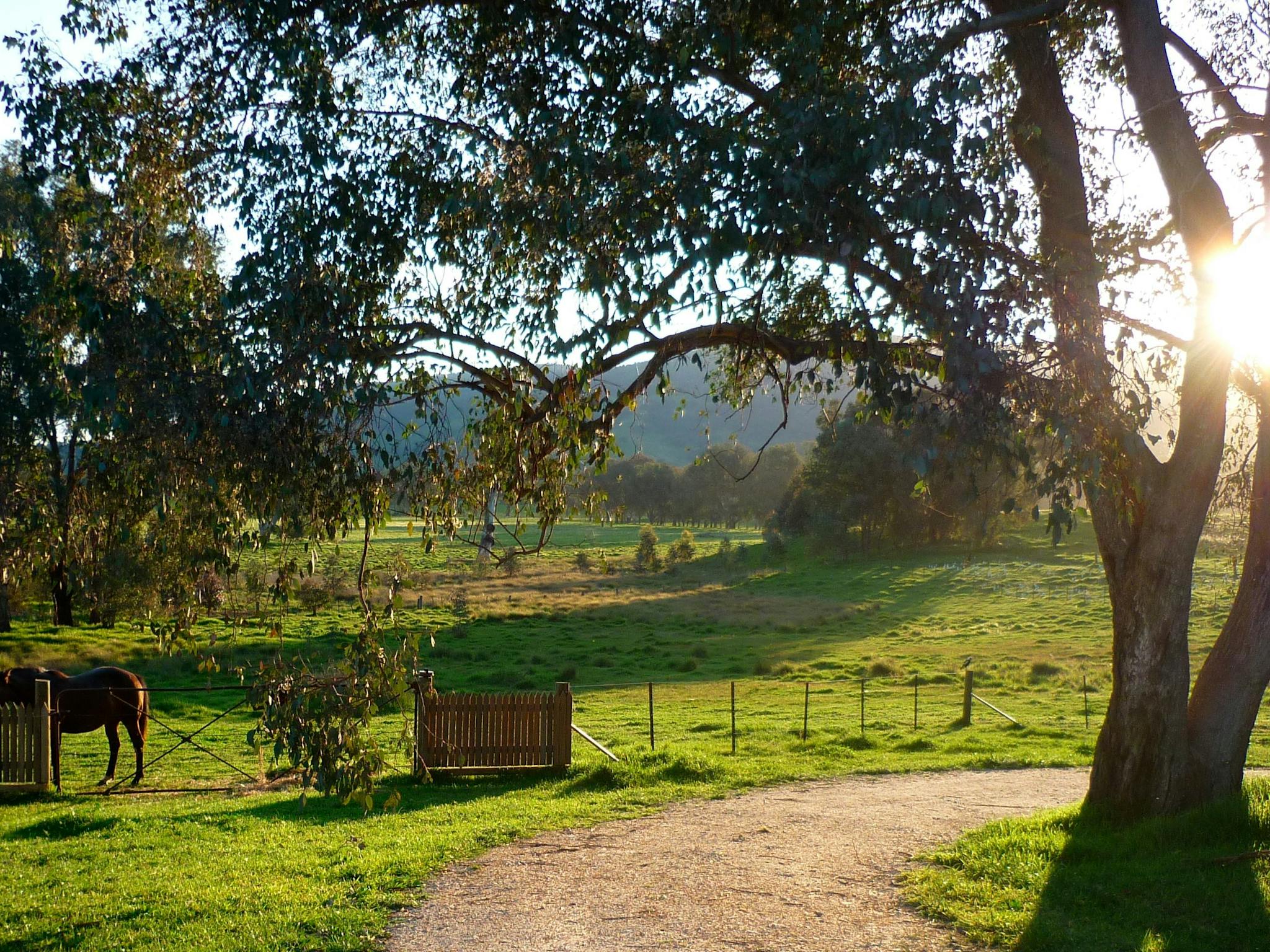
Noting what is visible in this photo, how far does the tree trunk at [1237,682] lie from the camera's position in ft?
31.1

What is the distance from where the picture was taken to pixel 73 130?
7.80 metres

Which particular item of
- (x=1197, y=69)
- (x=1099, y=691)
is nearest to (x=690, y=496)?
(x=1099, y=691)

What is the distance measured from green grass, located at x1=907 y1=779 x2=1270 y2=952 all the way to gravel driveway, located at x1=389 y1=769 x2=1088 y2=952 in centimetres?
50

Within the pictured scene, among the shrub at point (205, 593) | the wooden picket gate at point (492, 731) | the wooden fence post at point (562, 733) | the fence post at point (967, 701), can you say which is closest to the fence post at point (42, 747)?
the wooden picket gate at point (492, 731)

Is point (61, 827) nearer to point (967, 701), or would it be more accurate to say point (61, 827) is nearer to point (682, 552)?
point (967, 701)

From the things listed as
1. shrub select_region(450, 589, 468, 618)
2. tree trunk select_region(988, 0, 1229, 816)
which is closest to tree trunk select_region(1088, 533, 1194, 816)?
tree trunk select_region(988, 0, 1229, 816)

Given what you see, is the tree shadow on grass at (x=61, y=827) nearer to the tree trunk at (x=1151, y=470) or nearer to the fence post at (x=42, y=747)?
the fence post at (x=42, y=747)

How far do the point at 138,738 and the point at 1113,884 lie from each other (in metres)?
14.9

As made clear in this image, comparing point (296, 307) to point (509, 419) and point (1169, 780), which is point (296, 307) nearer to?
point (509, 419)

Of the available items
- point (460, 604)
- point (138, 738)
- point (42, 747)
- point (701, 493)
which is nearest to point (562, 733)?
point (138, 738)

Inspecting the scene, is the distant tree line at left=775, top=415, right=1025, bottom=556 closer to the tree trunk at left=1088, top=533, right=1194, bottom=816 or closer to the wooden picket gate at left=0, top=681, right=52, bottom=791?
the wooden picket gate at left=0, top=681, right=52, bottom=791

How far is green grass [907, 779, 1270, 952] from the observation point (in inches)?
285

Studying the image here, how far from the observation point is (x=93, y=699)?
16812mm

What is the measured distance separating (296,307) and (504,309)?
272 centimetres
